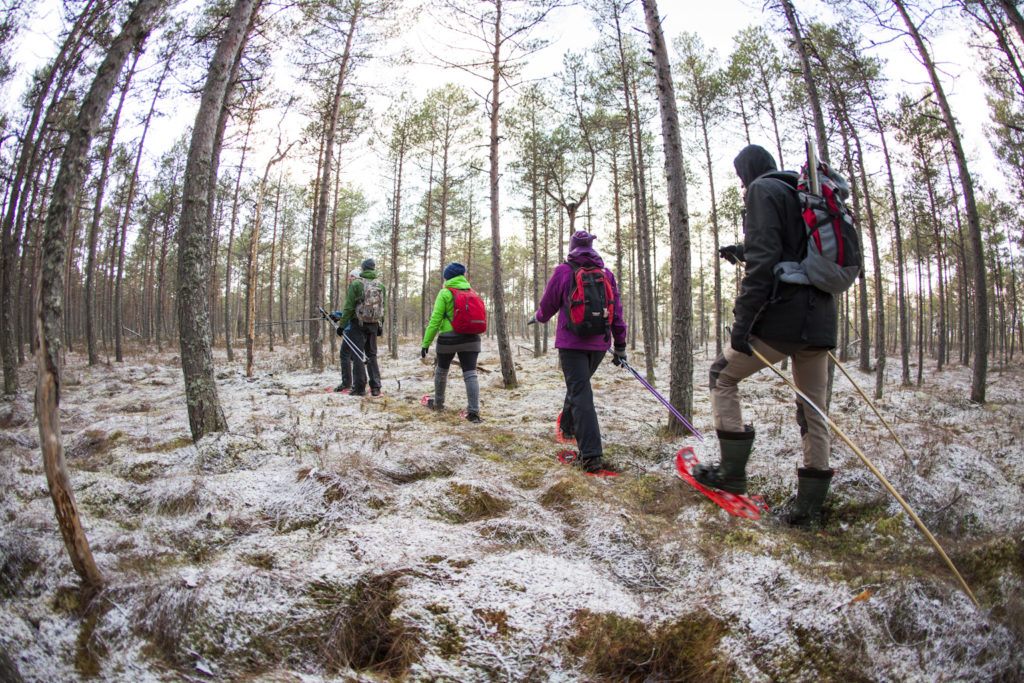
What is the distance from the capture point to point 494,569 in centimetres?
217

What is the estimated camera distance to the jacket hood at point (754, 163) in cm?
302

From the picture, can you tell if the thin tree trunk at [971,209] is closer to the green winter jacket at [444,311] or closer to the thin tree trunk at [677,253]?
the thin tree trunk at [677,253]

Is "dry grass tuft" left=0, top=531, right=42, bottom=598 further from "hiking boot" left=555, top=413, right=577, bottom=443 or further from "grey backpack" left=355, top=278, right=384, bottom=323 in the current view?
"grey backpack" left=355, top=278, right=384, bottom=323

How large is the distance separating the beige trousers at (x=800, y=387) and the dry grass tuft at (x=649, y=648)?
4.48 ft

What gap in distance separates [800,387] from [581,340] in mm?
1721

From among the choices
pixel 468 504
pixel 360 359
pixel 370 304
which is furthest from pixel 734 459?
pixel 360 359

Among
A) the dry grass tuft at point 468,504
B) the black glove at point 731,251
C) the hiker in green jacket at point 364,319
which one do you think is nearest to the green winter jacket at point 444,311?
the hiker in green jacket at point 364,319

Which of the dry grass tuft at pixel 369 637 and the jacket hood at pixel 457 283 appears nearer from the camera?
the dry grass tuft at pixel 369 637

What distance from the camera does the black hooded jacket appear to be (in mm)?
2635

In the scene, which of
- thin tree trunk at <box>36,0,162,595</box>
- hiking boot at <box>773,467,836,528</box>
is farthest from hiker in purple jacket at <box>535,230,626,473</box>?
thin tree trunk at <box>36,0,162,595</box>

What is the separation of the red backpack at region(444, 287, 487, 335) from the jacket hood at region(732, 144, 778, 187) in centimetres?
335

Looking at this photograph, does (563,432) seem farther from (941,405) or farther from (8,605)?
(941,405)

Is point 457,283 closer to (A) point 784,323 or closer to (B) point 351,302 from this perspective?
(B) point 351,302

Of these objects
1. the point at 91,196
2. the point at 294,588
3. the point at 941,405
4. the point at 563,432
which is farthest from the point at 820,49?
the point at 91,196
